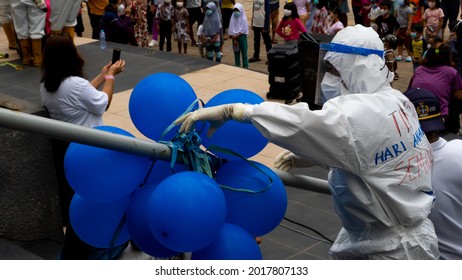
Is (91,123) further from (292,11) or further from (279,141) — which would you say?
(292,11)

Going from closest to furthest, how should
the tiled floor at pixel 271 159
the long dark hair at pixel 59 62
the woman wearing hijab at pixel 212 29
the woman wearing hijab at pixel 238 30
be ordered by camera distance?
1. the long dark hair at pixel 59 62
2. the tiled floor at pixel 271 159
3. the woman wearing hijab at pixel 212 29
4. the woman wearing hijab at pixel 238 30

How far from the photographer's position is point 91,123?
6305 mm

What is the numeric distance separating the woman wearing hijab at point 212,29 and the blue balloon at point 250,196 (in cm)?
1143

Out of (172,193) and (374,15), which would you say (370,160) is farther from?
(374,15)

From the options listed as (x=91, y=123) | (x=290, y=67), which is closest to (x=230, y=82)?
A: (x=290, y=67)

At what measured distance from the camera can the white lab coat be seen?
3283mm

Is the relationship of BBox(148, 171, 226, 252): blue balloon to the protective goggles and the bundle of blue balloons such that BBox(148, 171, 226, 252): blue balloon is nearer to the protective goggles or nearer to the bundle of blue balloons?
the bundle of blue balloons

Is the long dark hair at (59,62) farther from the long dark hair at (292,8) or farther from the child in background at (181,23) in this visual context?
the child in background at (181,23)

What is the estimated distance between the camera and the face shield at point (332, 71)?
369 cm

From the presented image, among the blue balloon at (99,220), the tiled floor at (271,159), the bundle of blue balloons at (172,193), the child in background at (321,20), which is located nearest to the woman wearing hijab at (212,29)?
the tiled floor at (271,159)

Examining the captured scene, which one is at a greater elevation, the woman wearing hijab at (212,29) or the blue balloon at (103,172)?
the blue balloon at (103,172)

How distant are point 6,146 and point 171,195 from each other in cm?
276

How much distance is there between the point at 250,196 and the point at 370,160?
523 millimetres

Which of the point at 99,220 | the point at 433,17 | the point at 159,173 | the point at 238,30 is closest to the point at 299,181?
the point at 159,173
